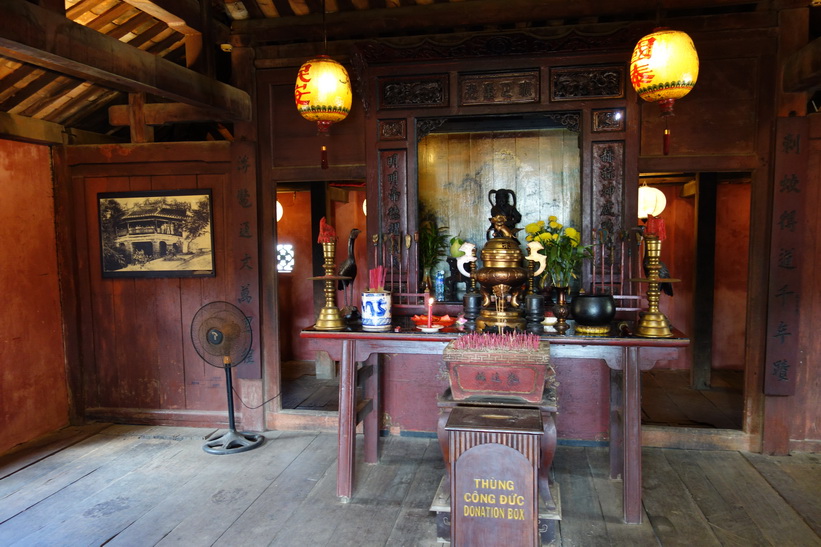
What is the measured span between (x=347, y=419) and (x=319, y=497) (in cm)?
57

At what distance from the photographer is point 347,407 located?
3848 mm

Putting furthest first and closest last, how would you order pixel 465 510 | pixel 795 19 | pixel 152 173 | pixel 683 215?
pixel 683 215 → pixel 152 173 → pixel 795 19 → pixel 465 510

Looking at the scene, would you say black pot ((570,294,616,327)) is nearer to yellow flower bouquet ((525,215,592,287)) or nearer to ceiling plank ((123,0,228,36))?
yellow flower bouquet ((525,215,592,287))

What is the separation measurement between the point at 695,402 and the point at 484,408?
409 centimetres

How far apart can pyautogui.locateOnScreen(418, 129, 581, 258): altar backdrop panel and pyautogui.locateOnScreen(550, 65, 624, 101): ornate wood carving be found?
58.8 inches

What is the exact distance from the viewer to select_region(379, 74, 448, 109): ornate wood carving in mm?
4633

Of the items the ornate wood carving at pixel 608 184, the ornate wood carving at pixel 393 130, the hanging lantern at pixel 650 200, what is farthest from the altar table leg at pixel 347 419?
the hanging lantern at pixel 650 200

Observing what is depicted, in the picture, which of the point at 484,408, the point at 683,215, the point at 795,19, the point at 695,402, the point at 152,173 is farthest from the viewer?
the point at 683,215

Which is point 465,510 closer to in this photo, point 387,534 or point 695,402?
point 387,534

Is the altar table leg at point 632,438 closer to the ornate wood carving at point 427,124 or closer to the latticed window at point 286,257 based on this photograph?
the ornate wood carving at point 427,124

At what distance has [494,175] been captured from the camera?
6.13 metres

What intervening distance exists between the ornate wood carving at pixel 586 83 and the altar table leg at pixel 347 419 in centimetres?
260

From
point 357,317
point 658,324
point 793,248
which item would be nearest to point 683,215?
point 793,248

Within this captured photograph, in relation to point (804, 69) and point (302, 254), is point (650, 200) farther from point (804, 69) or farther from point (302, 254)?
point (302, 254)
